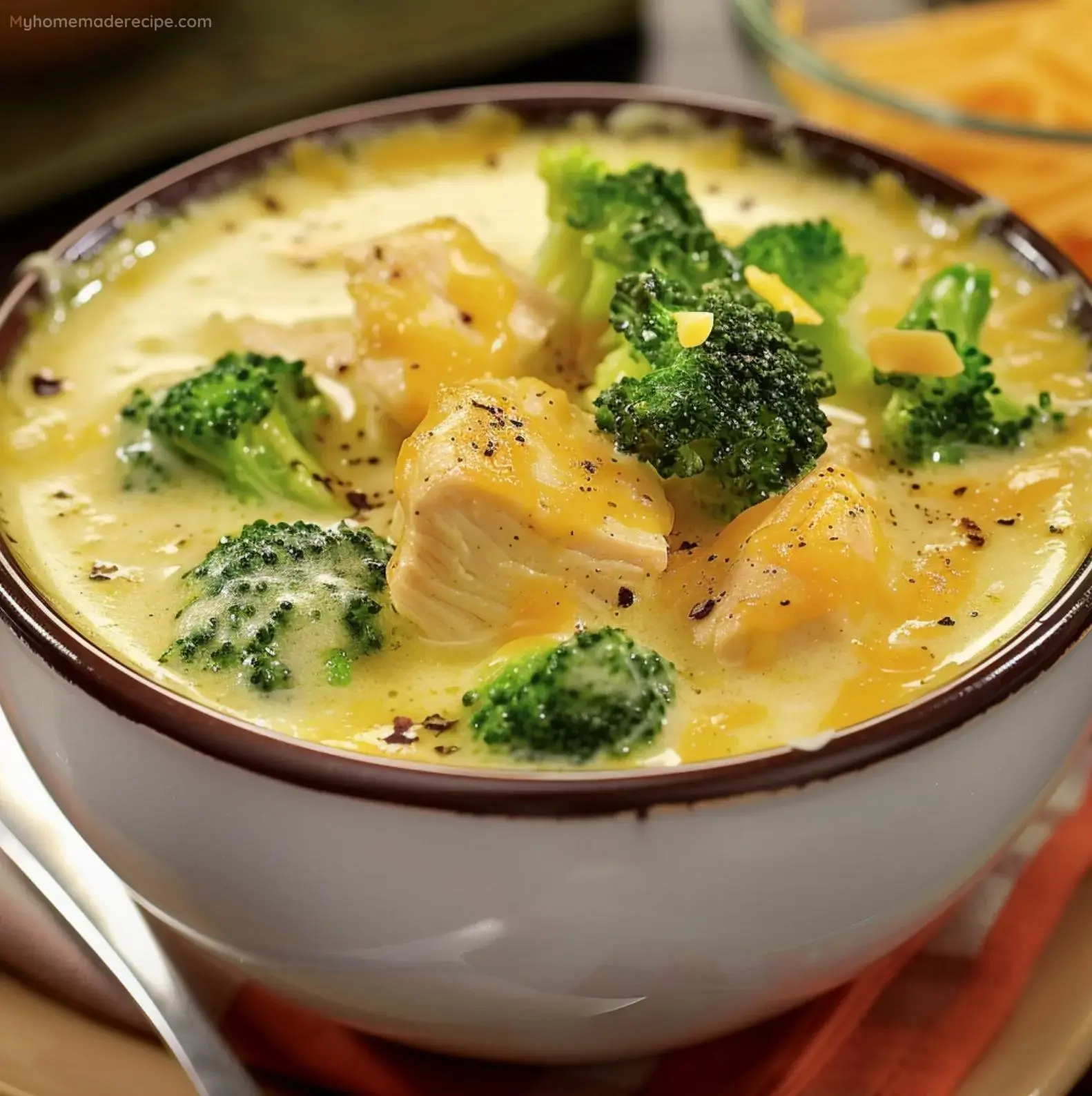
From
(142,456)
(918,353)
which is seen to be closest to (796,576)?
(918,353)

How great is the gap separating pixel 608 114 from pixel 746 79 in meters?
1.47

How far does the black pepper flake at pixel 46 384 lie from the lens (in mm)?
1872

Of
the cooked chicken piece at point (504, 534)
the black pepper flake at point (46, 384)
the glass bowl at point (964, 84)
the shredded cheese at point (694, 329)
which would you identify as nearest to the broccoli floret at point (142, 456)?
the black pepper flake at point (46, 384)

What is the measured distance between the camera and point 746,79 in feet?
12.4

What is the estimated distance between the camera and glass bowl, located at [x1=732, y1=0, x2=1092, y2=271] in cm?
298

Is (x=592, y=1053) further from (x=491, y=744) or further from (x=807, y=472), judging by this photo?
(x=807, y=472)

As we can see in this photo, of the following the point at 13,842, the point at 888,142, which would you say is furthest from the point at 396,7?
the point at 13,842

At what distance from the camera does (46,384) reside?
1.89 metres

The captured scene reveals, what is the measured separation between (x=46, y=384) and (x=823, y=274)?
39.5 inches

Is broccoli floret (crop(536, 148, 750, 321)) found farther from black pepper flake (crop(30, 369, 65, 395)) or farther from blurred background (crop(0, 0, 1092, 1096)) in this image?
blurred background (crop(0, 0, 1092, 1096))

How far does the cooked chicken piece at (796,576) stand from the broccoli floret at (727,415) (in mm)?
52

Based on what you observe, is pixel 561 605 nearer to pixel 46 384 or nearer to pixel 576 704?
pixel 576 704

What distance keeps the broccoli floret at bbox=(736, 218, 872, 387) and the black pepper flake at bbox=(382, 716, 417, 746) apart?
763 mm

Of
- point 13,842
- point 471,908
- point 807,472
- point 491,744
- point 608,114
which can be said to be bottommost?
point 13,842
